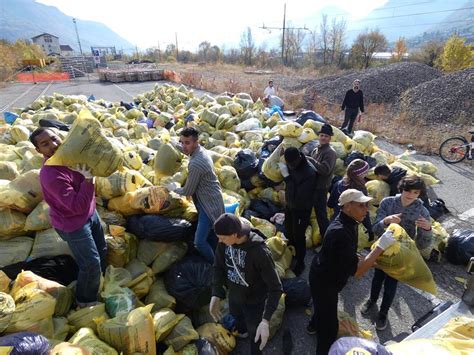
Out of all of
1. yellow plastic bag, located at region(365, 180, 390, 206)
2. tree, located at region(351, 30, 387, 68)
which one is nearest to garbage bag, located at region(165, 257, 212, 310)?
yellow plastic bag, located at region(365, 180, 390, 206)

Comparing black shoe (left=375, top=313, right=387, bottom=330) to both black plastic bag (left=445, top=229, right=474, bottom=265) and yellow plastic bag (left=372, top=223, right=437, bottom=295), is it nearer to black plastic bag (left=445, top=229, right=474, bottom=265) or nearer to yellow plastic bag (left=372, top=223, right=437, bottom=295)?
yellow plastic bag (left=372, top=223, right=437, bottom=295)

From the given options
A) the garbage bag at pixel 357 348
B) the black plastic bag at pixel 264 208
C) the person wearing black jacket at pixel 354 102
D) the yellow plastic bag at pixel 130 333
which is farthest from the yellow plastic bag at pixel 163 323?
the person wearing black jacket at pixel 354 102

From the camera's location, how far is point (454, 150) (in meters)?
6.81

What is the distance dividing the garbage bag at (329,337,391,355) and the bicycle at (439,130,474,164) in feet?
23.8

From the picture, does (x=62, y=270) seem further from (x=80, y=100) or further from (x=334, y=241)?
(x=80, y=100)

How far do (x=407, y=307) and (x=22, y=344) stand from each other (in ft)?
10.8

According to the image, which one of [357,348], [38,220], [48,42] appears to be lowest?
[38,220]

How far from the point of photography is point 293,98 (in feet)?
43.1

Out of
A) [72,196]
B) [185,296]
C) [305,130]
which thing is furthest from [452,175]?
[72,196]

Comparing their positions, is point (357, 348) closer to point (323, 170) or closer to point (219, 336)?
point (219, 336)

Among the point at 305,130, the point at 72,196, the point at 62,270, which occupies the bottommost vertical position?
the point at 62,270

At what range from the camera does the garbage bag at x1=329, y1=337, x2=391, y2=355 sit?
3.73 feet

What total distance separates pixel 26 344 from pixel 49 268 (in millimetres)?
1368

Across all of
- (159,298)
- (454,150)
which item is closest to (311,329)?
(159,298)
